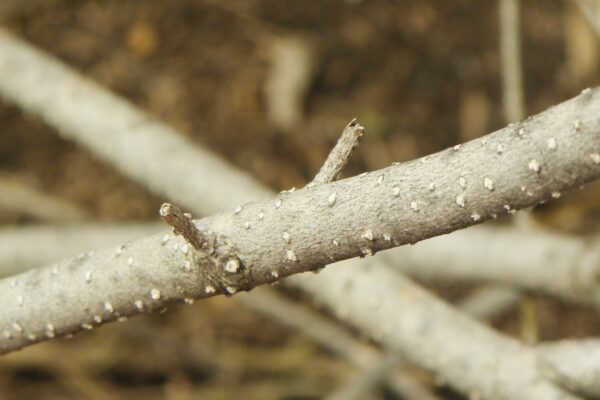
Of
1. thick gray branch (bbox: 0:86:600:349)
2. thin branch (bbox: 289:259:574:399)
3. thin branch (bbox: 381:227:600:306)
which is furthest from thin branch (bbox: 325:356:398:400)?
thick gray branch (bbox: 0:86:600:349)

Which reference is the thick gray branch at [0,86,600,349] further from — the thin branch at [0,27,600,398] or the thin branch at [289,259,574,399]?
the thin branch at [0,27,600,398]

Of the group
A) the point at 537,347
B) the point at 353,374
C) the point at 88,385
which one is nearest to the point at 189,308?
the point at 88,385

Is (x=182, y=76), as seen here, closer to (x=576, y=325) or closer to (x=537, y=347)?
(x=576, y=325)

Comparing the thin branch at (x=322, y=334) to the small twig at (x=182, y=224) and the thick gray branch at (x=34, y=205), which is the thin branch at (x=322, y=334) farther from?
the small twig at (x=182, y=224)

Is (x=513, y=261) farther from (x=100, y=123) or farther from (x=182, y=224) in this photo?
(x=182, y=224)

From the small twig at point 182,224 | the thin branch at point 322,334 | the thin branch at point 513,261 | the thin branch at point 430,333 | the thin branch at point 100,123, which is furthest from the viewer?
the thin branch at point 322,334

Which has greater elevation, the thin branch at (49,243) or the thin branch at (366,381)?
the thin branch at (49,243)

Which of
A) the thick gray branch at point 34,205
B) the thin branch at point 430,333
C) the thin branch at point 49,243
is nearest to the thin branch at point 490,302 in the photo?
the thin branch at point 430,333

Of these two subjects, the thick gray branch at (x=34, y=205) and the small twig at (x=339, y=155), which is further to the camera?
the thick gray branch at (x=34, y=205)
